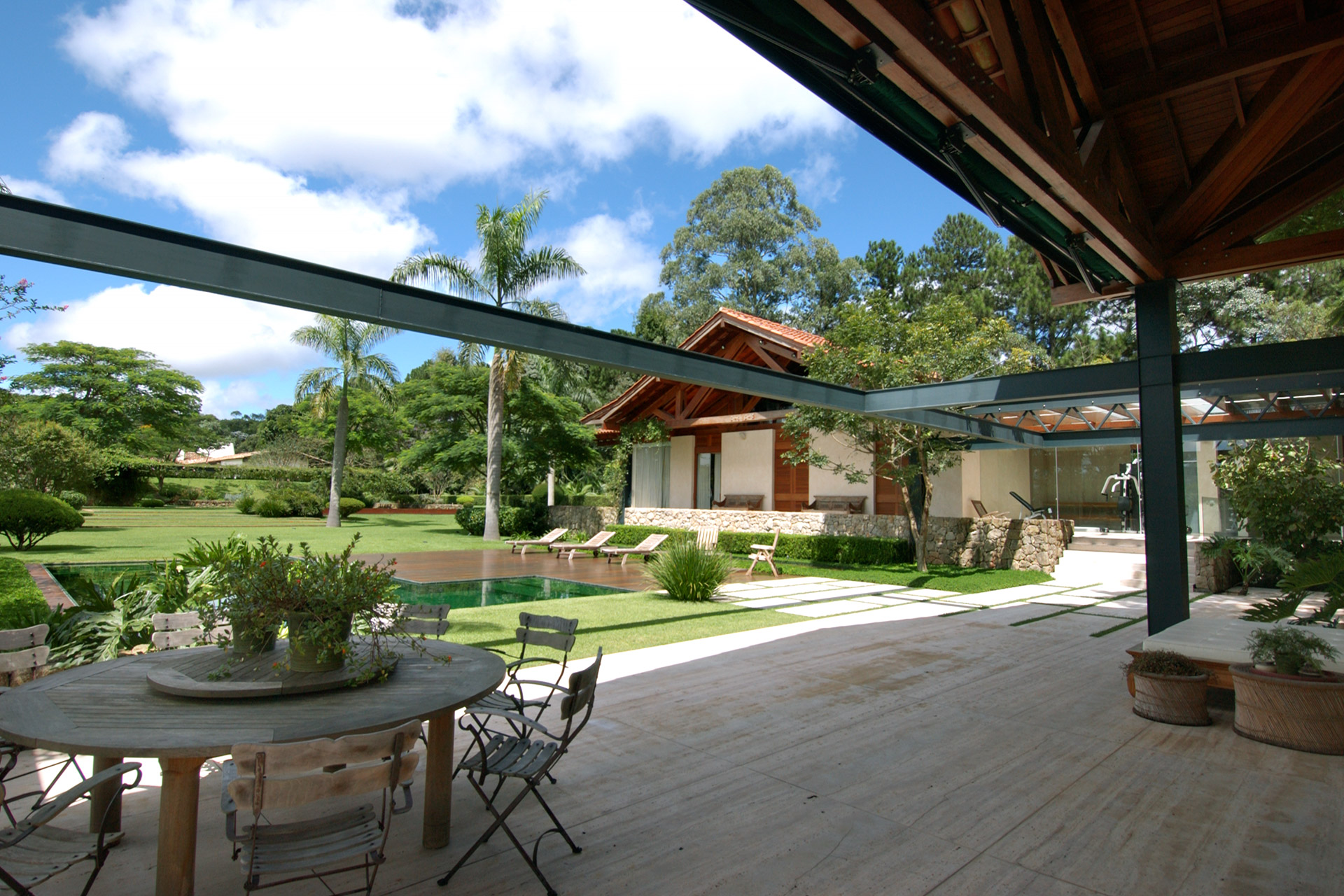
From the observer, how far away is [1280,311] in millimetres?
21156

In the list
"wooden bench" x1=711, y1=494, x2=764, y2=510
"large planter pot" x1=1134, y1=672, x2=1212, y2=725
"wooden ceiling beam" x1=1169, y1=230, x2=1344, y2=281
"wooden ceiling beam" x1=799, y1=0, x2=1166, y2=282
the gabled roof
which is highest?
the gabled roof

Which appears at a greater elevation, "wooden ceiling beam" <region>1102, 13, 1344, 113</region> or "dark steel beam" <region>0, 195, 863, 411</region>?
"wooden ceiling beam" <region>1102, 13, 1344, 113</region>

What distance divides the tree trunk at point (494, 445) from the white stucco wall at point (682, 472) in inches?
217

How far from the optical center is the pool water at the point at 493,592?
10.5 m

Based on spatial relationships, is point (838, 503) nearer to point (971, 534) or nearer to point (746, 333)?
point (971, 534)

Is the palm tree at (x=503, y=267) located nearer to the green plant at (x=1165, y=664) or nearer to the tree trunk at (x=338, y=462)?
the tree trunk at (x=338, y=462)

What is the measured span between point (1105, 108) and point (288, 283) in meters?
5.79

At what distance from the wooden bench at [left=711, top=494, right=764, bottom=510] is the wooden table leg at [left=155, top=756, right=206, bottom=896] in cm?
1736

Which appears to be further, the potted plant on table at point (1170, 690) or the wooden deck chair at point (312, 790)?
the potted plant on table at point (1170, 690)

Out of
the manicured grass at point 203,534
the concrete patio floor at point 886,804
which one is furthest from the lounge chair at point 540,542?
the concrete patio floor at point 886,804

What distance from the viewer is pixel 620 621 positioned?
835cm

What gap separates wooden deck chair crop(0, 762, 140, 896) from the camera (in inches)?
82.4

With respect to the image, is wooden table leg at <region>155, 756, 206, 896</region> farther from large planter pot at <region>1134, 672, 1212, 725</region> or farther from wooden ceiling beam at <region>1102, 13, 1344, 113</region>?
wooden ceiling beam at <region>1102, 13, 1344, 113</region>

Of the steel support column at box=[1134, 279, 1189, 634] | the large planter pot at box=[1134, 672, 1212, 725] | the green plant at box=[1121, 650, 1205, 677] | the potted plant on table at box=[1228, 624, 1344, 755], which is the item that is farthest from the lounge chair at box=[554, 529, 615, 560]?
the potted plant on table at box=[1228, 624, 1344, 755]
